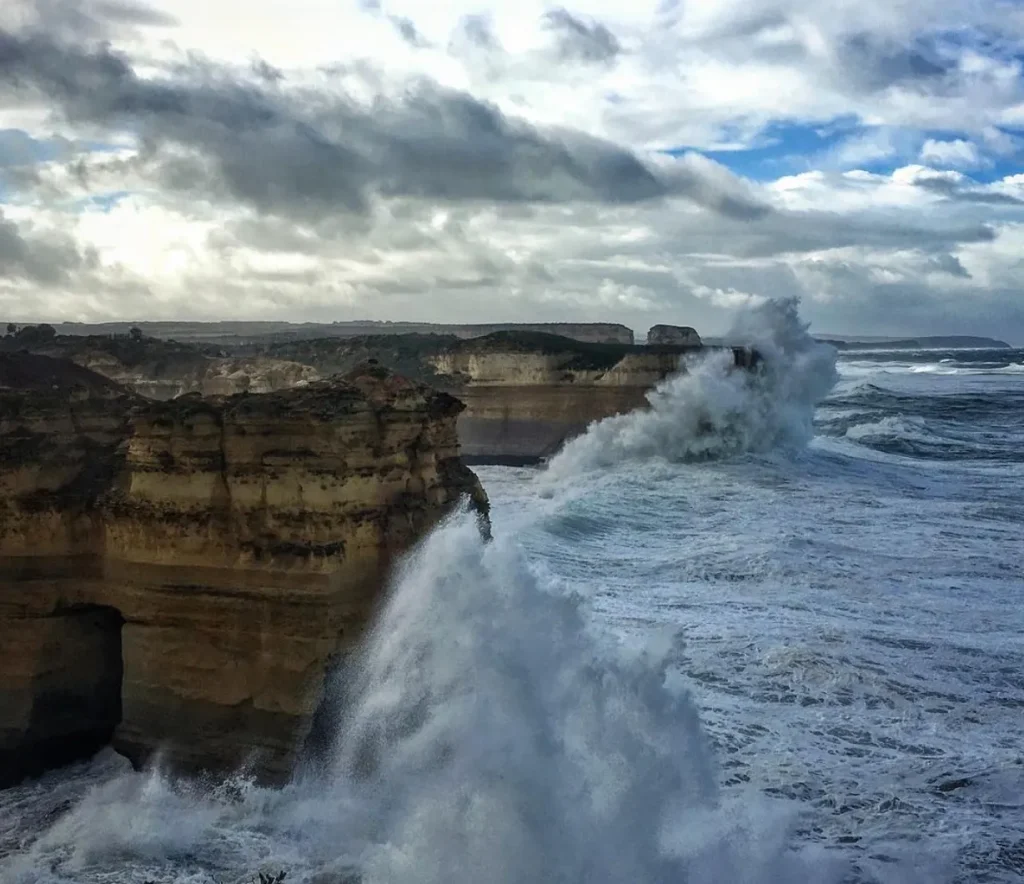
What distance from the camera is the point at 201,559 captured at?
8445 mm

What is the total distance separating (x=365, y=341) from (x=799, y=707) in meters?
37.0

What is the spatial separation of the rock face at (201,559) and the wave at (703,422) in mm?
23075

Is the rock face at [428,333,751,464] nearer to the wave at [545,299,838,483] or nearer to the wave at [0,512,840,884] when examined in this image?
the wave at [545,299,838,483]

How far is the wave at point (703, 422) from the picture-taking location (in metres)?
34.9

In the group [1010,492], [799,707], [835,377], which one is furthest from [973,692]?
[835,377]

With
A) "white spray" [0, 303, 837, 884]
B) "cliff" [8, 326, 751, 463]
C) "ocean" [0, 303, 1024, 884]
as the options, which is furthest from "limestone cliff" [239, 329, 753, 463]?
"white spray" [0, 303, 837, 884]

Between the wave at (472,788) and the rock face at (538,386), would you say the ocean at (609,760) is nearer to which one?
the wave at (472,788)

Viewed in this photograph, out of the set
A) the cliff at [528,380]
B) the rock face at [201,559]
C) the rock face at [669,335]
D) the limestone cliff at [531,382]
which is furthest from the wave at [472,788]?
the rock face at [669,335]

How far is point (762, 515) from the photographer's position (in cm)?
2239

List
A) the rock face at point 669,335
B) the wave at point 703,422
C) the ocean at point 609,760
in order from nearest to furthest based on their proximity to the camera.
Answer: the ocean at point 609,760, the wave at point 703,422, the rock face at point 669,335

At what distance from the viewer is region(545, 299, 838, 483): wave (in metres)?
34.9

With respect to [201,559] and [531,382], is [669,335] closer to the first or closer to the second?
[531,382]

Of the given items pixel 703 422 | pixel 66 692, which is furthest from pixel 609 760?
pixel 703 422

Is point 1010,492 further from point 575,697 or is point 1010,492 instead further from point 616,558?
point 575,697
